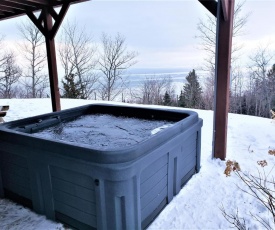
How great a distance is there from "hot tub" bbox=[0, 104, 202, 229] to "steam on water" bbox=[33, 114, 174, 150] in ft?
0.91

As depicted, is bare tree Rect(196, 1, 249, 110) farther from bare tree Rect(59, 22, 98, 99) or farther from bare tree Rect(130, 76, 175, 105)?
bare tree Rect(59, 22, 98, 99)

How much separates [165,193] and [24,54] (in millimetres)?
16646

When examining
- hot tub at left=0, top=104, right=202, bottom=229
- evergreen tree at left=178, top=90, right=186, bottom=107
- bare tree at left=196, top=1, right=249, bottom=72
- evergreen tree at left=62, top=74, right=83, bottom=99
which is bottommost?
evergreen tree at left=178, top=90, right=186, bottom=107

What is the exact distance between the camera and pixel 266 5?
12.6m

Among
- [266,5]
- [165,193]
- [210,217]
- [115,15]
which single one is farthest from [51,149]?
[115,15]

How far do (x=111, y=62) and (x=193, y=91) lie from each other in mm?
6306

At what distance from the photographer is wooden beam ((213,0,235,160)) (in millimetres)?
3029

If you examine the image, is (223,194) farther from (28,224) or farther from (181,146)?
(28,224)

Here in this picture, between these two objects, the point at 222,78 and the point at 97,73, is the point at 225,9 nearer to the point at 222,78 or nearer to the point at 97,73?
the point at 222,78

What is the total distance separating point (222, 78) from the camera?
3.19 metres

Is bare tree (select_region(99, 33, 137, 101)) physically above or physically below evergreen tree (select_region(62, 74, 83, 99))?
above

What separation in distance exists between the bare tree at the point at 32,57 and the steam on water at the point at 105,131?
1454 centimetres

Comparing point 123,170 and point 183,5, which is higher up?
point 183,5

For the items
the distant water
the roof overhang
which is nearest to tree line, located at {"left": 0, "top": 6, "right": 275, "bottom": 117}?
the distant water
